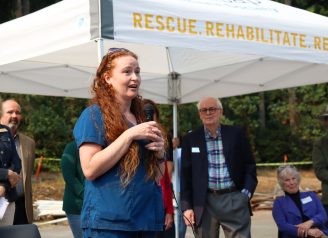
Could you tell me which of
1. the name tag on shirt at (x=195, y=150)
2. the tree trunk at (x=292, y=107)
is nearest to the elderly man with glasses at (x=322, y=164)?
the name tag on shirt at (x=195, y=150)

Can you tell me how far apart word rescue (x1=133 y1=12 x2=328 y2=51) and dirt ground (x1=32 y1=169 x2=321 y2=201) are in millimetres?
10631

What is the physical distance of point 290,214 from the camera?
5777mm

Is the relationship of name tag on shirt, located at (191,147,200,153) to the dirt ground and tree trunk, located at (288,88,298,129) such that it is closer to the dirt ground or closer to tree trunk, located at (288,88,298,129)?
the dirt ground

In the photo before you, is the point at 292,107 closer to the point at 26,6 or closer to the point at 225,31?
the point at 26,6

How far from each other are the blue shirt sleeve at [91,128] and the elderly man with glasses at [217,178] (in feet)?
9.13

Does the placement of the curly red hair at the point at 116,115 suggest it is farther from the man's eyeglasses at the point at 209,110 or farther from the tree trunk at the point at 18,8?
the tree trunk at the point at 18,8

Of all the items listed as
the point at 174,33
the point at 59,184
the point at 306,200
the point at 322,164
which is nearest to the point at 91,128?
the point at 174,33

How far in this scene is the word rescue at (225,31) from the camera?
4297 mm

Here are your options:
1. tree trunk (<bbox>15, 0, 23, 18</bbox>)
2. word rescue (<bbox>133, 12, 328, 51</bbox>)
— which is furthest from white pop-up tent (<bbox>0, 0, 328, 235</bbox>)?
tree trunk (<bbox>15, 0, 23, 18</bbox>)

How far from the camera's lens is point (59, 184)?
17.7 metres

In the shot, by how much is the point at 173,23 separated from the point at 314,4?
24529 millimetres

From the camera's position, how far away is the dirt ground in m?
15.9

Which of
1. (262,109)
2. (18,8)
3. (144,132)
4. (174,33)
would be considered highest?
(18,8)

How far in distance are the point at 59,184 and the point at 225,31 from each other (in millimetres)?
13731
